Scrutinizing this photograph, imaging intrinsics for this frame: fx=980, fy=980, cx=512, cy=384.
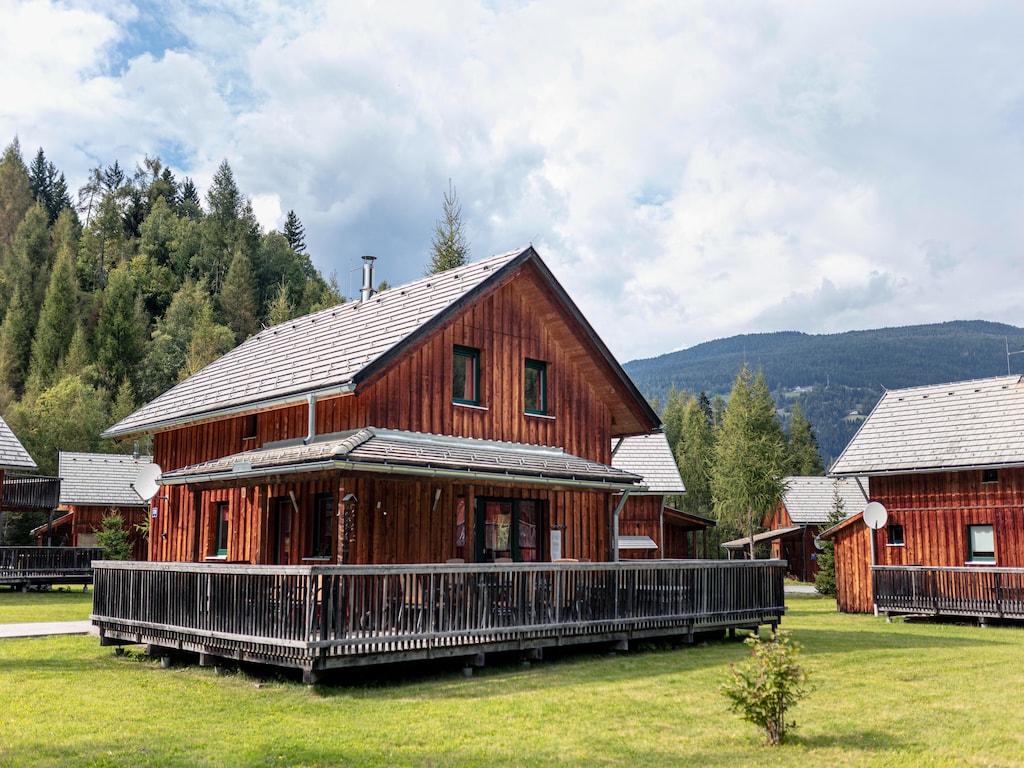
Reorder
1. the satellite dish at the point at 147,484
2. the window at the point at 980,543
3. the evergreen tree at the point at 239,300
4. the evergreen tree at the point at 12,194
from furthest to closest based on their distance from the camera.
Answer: the evergreen tree at the point at 12,194 < the evergreen tree at the point at 239,300 < the window at the point at 980,543 < the satellite dish at the point at 147,484

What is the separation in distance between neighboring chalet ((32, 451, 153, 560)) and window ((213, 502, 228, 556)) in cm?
2494

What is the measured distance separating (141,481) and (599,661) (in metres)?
10.0

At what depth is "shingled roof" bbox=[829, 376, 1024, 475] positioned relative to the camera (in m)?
26.3

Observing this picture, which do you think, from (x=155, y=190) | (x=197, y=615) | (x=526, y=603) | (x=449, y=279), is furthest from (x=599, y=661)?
(x=155, y=190)

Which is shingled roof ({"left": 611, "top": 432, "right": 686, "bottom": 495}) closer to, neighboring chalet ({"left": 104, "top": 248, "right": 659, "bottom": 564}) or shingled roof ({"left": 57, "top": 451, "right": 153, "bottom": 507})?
neighboring chalet ({"left": 104, "top": 248, "right": 659, "bottom": 564})

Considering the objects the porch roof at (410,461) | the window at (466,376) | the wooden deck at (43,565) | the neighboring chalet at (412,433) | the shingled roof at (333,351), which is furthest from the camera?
the wooden deck at (43,565)

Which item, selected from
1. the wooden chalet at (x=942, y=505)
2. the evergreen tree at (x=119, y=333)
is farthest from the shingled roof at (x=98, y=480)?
the evergreen tree at (x=119, y=333)

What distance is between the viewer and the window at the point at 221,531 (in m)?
21.6

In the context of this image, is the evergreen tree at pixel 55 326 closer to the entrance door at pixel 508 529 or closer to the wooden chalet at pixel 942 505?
the wooden chalet at pixel 942 505

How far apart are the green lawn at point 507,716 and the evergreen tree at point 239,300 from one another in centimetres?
7803

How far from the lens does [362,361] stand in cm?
1748

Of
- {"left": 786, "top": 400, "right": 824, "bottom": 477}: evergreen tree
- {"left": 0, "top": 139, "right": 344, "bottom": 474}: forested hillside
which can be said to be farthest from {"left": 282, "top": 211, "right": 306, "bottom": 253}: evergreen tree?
{"left": 786, "top": 400, "right": 824, "bottom": 477}: evergreen tree

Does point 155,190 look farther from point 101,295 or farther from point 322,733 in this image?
point 322,733

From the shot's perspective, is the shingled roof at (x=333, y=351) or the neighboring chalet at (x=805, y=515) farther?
the neighboring chalet at (x=805, y=515)
